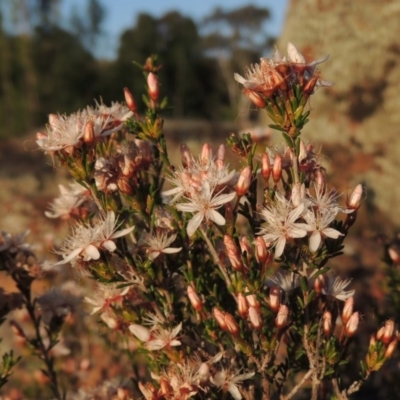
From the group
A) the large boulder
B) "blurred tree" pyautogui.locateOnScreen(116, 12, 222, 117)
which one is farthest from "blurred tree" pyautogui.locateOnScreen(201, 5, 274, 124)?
the large boulder

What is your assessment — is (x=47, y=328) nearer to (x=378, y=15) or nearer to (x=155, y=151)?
(x=155, y=151)

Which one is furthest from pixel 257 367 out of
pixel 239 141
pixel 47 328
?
pixel 47 328

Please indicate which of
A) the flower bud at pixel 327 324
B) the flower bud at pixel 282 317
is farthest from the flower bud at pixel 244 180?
the flower bud at pixel 327 324

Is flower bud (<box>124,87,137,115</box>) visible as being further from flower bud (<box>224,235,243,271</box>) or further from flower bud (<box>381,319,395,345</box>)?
flower bud (<box>381,319,395,345</box>)

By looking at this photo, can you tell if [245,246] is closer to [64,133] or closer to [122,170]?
[122,170]

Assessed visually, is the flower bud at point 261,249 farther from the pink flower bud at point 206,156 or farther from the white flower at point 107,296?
the white flower at point 107,296

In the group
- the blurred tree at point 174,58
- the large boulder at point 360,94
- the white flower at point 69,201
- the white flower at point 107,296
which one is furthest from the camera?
the blurred tree at point 174,58

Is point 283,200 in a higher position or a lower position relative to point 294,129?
lower
